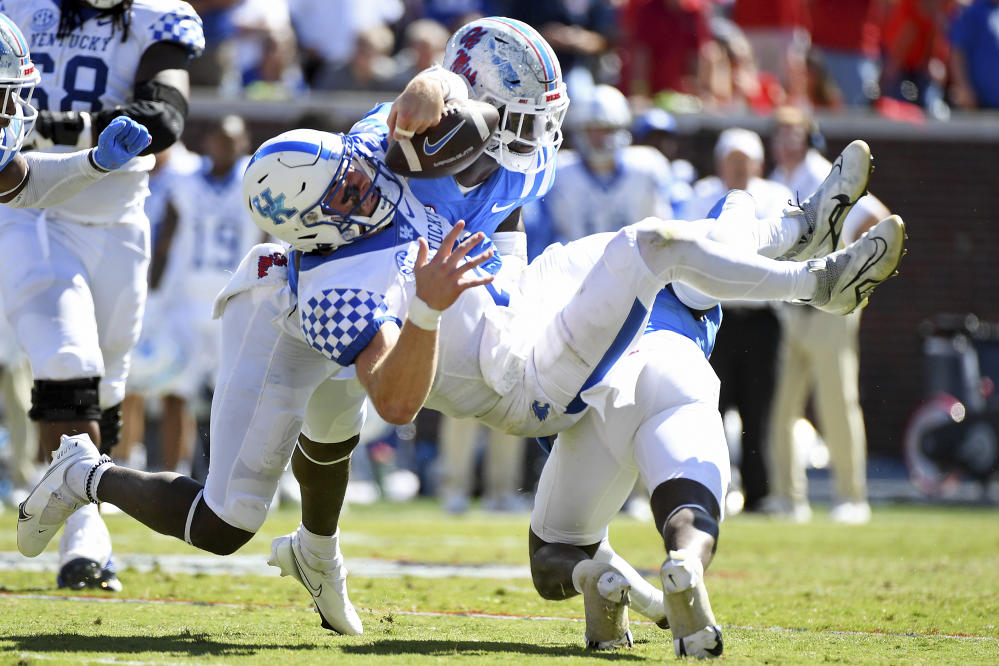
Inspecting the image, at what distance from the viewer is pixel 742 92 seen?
11438 millimetres

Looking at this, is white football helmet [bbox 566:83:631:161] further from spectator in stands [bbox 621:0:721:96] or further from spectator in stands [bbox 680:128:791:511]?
spectator in stands [bbox 621:0:721:96]

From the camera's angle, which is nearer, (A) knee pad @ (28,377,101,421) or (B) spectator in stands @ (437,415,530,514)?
(A) knee pad @ (28,377,101,421)

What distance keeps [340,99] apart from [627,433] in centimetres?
753

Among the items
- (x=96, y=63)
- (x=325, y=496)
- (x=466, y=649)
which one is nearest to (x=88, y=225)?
(x=96, y=63)

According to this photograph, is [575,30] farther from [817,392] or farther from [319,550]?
[319,550]

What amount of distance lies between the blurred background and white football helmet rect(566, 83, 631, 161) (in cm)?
128

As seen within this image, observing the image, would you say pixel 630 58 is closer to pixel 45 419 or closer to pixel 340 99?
pixel 340 99

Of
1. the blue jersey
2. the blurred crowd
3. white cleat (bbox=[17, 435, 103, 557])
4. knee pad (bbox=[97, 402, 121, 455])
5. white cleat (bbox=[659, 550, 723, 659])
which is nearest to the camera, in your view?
white cleat (bbox=[659, 550, 723, 659])

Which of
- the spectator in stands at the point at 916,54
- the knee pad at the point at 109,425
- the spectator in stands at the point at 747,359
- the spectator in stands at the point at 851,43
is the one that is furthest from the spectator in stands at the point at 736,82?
the knee pad at the point at 109,425

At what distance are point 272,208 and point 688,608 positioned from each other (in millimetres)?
1343

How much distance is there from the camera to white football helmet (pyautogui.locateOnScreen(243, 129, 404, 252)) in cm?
346

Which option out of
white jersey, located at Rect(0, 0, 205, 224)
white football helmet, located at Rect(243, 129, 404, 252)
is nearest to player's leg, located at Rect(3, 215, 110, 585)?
white jersey, located at Rect(0, 0, 205, 224)

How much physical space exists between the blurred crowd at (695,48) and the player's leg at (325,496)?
23.7 ft

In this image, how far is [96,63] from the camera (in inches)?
187
